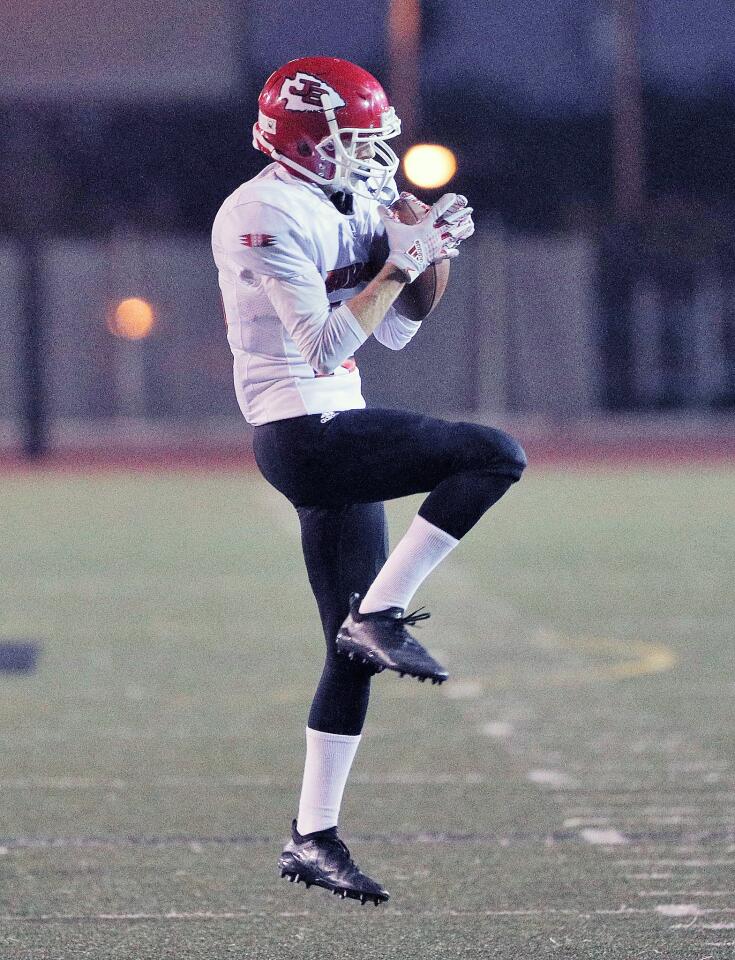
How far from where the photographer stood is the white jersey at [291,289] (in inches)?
141

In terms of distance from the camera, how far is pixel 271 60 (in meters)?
30.1

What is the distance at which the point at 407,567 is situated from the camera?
376cm

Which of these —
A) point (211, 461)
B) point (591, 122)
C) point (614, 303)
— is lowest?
point (211, 461)

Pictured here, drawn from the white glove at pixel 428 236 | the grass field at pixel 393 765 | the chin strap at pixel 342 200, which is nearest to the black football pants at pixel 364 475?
the white glove at pixel 428 236

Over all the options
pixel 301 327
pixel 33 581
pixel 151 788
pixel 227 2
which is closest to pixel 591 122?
pixel 227 2

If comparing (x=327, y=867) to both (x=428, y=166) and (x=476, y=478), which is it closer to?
(x=476, y=478)

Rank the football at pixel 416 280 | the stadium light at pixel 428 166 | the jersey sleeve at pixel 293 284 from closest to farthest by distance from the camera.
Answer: the jersey sleeve at pixel 293 284 < the football at pixel 416 280 < the stadium light at pixel 428 166

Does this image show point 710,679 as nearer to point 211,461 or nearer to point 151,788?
point 151,788

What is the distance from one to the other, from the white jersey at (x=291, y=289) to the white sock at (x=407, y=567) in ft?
1.13

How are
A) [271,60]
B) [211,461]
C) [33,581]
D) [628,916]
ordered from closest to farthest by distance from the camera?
[628,916]
[33,581]
[211,461]
[271,60]

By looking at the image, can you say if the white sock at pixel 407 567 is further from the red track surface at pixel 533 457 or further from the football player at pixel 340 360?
the red track surface at pixel 533 457

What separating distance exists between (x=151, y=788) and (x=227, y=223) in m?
3.08

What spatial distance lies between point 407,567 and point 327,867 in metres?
0.75

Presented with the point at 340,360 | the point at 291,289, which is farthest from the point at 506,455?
the point at 291,289
